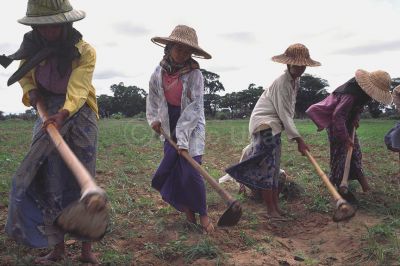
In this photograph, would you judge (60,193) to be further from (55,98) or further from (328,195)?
(328,195)

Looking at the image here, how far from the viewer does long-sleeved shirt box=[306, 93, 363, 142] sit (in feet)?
14.6

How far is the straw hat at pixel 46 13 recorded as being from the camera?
2.75 metres

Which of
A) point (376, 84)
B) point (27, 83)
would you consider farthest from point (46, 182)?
point (376, 84)

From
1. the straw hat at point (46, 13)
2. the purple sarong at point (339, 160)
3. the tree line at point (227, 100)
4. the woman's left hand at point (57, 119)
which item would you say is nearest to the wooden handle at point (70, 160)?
the woman's left hand at point (57, 119)

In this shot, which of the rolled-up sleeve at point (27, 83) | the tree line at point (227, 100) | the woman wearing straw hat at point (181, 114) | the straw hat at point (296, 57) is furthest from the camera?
the tree line at point (227, 100)

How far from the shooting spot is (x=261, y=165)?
14.8ft

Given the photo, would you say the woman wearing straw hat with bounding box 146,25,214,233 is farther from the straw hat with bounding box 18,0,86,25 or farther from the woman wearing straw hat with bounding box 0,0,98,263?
the straw hat with bounding box 18,0,86,25

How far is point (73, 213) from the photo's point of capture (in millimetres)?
2268

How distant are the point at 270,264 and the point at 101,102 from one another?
51798mm

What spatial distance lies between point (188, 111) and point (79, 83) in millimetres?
1165

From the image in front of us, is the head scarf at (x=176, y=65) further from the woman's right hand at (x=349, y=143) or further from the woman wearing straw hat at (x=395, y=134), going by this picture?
the woman wearing straw hat at (x=395, y=134)

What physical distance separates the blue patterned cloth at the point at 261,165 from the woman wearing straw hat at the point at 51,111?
1846 mm

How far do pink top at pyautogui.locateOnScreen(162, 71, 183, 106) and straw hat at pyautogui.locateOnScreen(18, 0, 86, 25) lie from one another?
121 centimetres

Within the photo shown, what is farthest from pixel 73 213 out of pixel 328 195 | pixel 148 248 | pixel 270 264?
pixel 328 195
